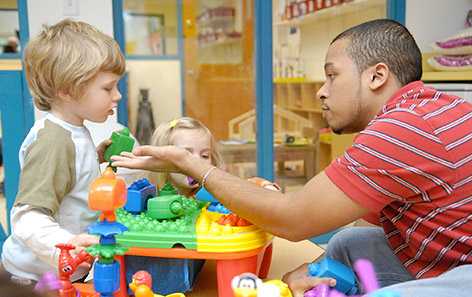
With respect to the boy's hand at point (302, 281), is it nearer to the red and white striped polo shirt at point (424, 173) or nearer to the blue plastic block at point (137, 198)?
the red and white striped polo shirt at point (424, 173)

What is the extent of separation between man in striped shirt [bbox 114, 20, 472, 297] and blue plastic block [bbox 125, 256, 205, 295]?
0.15 metres

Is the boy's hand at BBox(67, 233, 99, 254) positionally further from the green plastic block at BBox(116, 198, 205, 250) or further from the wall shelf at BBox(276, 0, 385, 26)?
the wall shelf at BBox(276, 0, 385, 26)

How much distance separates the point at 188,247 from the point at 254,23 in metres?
1.68

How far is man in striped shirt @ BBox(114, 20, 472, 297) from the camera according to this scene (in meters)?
0.78

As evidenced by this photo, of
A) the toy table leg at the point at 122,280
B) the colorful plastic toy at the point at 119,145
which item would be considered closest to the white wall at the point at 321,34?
the colorful plastic toy at the point at 119,145

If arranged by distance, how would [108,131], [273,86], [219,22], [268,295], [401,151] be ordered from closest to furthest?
[268,295] < [401,151] < [108,131] < [273,86] < [219,22]

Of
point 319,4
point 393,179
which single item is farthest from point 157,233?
point 319,4

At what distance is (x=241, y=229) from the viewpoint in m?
0.87

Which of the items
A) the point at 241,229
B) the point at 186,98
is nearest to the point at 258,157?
the point at 186,98

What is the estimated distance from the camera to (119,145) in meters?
1.09

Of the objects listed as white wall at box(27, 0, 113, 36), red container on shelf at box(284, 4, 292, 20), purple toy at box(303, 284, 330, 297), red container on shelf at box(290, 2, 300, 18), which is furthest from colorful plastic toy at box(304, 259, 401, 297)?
red container on shelf at box(290, 2, 300, 18)

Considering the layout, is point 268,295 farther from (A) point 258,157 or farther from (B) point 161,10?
(B) point 161,10

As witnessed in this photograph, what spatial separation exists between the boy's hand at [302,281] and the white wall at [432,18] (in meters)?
1.75

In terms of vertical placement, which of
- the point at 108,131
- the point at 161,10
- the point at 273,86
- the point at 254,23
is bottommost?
the point at 108,131
